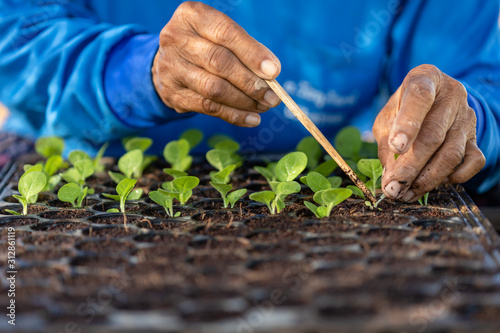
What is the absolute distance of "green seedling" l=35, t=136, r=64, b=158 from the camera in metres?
1.31

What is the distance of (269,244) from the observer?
2.46 feet

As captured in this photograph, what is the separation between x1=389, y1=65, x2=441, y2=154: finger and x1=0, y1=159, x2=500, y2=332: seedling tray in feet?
0.51

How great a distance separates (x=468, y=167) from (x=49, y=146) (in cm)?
112

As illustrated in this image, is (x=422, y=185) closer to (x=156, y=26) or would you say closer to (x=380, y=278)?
(x=380, y=278)

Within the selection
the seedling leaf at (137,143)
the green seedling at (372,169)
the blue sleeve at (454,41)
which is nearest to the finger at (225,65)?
the green seedling at (372,169)

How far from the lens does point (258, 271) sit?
65 cm

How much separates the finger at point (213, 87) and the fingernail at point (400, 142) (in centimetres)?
36

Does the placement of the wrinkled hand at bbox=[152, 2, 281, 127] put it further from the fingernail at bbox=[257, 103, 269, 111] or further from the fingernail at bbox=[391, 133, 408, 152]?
the fingernail at bbox=[391, 133, 408, 152]

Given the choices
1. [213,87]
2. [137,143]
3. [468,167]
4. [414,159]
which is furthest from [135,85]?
[468,167]

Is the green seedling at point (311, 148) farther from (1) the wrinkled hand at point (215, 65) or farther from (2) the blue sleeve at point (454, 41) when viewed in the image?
(2) the blue sleeve at point (454, 41)

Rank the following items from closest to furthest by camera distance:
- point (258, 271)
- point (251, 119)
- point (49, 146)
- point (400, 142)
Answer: point (258, 271) → point (400, 142) → point (251, 119) → point (49, 146)

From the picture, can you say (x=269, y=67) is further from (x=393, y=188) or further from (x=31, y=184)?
(x=31, y=184)

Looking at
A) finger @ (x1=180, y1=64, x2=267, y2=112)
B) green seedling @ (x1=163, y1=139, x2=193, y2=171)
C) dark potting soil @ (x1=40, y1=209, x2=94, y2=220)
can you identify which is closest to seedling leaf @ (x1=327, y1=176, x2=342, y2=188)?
finger @ (x1=180, y1=64, x2=267, y2=112)

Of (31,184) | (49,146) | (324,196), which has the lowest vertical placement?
(49,146)
